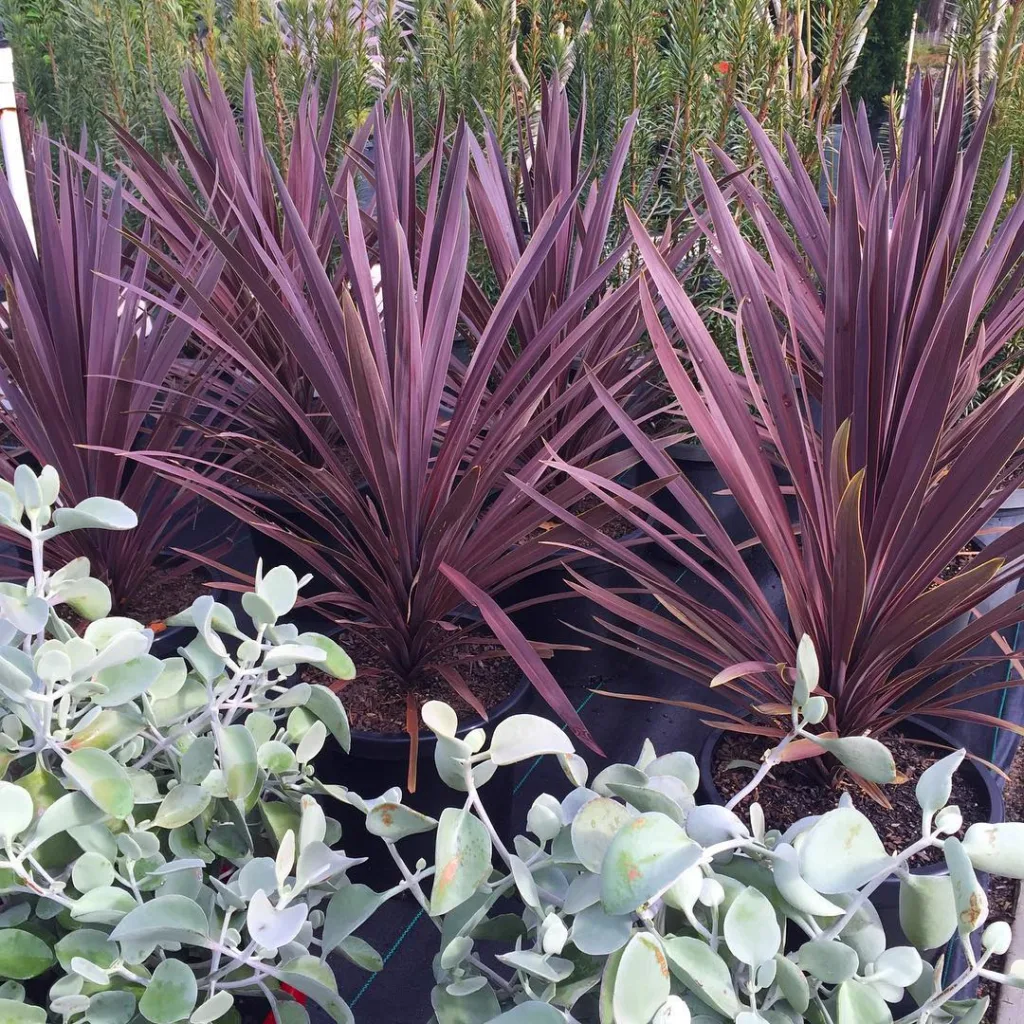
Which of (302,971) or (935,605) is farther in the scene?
(935,605)

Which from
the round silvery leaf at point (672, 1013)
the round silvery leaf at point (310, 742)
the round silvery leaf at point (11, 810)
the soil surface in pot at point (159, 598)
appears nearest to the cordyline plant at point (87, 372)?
the soil surface in pot at point (159, 598)

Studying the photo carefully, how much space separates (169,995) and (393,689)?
61 centimetres

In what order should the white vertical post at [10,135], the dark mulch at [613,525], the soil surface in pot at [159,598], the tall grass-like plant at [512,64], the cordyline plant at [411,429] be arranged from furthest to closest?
the tall grass-like plant at [512,64] → the white vertical post at [10,135] → the dark mulch at [613,525] → the soil surface in pot at [159,598] → the cordyline plant at [411,429]

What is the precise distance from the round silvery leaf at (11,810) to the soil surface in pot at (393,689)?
539 mm

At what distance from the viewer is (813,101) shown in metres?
2.06

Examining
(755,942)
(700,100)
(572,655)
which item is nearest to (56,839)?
(755,942)

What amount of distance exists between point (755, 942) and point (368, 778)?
0.66 meters

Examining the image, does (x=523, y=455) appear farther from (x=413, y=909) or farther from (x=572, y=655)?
(x=413, y=909)

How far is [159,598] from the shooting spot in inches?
54.9

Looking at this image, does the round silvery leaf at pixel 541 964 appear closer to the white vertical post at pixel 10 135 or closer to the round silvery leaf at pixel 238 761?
the round silvery leaf at pixel 238 761

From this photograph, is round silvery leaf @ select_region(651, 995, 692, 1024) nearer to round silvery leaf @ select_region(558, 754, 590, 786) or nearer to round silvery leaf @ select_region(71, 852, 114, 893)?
round silvery leaf @ select_region(558, 754, 590, 786)

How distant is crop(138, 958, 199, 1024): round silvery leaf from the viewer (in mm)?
580

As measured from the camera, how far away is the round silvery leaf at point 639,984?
0.49 metres

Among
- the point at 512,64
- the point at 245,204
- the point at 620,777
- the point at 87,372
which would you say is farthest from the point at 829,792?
the point at 512,64
